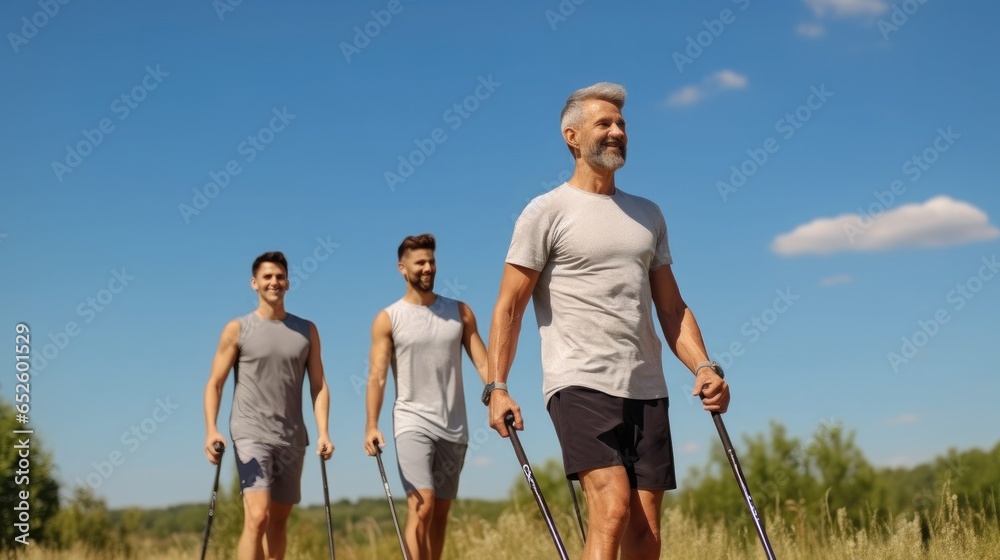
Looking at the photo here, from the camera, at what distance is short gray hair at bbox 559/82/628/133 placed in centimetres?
504

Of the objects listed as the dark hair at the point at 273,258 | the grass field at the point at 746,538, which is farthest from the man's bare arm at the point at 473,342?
the grass field at the point at 746,538

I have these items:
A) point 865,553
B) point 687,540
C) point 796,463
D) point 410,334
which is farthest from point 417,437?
point 796,463

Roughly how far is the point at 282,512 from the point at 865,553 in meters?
4.23

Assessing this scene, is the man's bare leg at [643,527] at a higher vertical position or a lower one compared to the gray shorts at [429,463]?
lower

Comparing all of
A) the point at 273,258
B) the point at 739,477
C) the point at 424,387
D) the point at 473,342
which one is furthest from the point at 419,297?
the point at 739,477

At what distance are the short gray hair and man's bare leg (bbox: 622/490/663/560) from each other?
1762mm

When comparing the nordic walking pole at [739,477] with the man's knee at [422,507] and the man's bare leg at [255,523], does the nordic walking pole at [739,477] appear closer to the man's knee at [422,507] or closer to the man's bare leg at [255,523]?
the man's knee at [422,507]

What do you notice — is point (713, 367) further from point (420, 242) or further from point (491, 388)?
point (420, 242)

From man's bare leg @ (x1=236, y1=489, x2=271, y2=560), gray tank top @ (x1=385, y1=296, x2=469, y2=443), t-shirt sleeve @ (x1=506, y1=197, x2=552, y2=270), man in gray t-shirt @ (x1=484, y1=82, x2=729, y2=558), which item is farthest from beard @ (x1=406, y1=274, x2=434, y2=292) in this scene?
t-shirt sleeve @ (x1=506, y1=197, x2=552, y2=270)

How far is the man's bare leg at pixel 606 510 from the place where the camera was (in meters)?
4.45

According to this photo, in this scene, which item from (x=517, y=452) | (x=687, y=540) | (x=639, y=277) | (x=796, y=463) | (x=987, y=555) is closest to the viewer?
(x=517, y=452)

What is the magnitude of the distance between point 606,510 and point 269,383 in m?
4.14

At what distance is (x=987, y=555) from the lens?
690 cm

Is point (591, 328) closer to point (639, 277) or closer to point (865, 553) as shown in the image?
point (639, 277)
